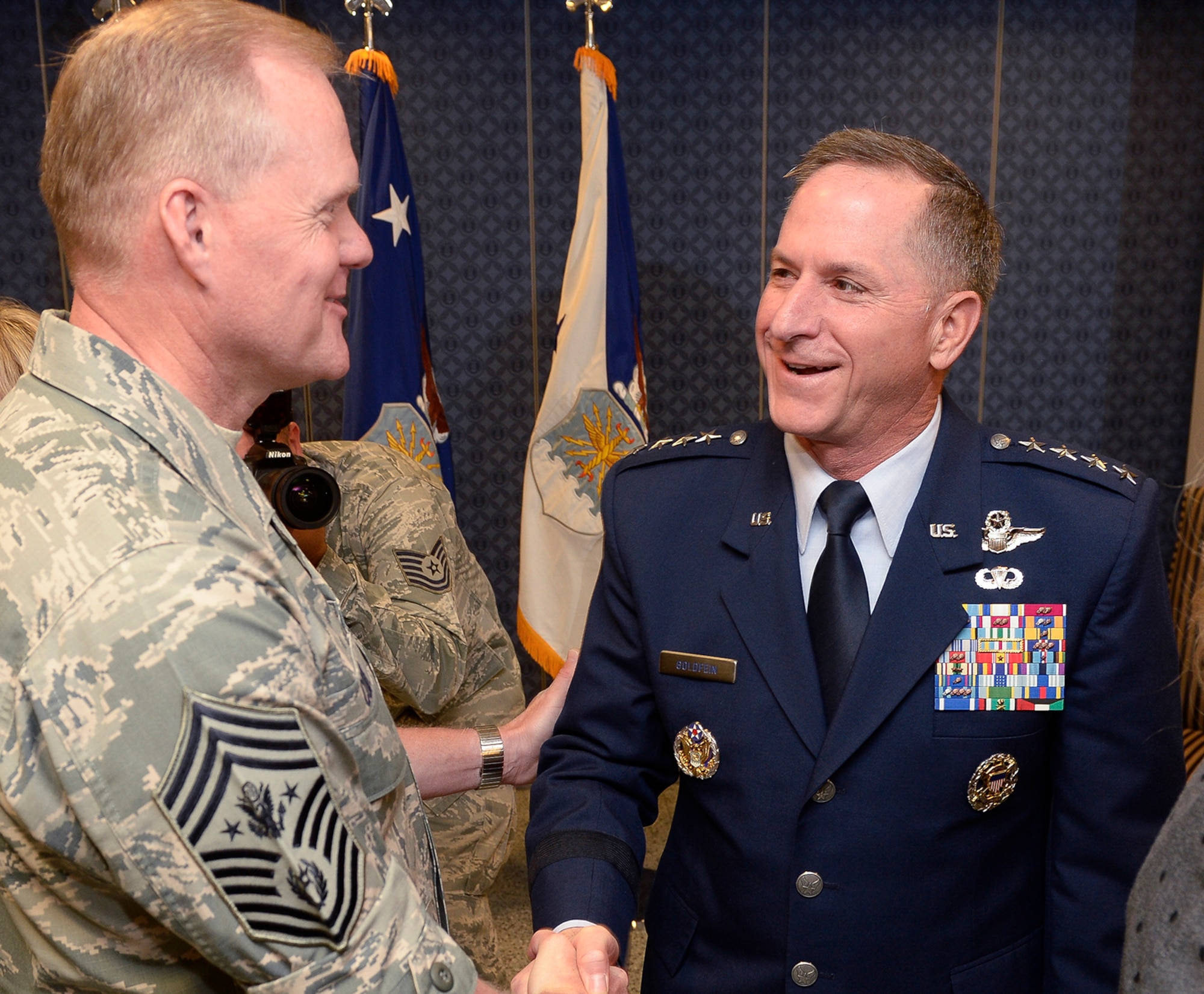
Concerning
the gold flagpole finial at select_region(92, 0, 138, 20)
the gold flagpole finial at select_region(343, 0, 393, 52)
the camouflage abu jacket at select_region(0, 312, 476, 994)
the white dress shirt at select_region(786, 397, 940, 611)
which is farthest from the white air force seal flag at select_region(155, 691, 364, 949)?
the gold flagpole finial at select_region(92, 0, 138, 20)

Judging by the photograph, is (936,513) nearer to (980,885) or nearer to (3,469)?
(980,885)

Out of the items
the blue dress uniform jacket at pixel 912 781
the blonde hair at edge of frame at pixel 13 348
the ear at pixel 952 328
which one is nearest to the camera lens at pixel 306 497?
the blonde hair at edge of frame at pixel 13 348

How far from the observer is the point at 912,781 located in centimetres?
121

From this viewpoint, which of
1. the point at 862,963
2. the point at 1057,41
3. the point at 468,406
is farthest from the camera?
the point at 468,406

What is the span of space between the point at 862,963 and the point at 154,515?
0.95 m

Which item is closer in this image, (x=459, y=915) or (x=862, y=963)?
(x=862, y=963)

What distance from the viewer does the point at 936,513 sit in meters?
1.30

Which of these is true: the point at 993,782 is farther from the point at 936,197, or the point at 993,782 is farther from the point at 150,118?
the point at 150,118

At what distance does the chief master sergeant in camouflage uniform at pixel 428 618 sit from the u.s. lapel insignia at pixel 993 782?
0.90m

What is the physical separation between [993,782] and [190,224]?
3.43ft

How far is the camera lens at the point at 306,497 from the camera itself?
1.69m

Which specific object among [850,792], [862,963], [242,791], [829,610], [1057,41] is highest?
[1057,41]

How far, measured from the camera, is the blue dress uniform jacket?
3.97 ft

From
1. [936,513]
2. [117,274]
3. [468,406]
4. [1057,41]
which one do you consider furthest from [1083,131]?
[117,274]
